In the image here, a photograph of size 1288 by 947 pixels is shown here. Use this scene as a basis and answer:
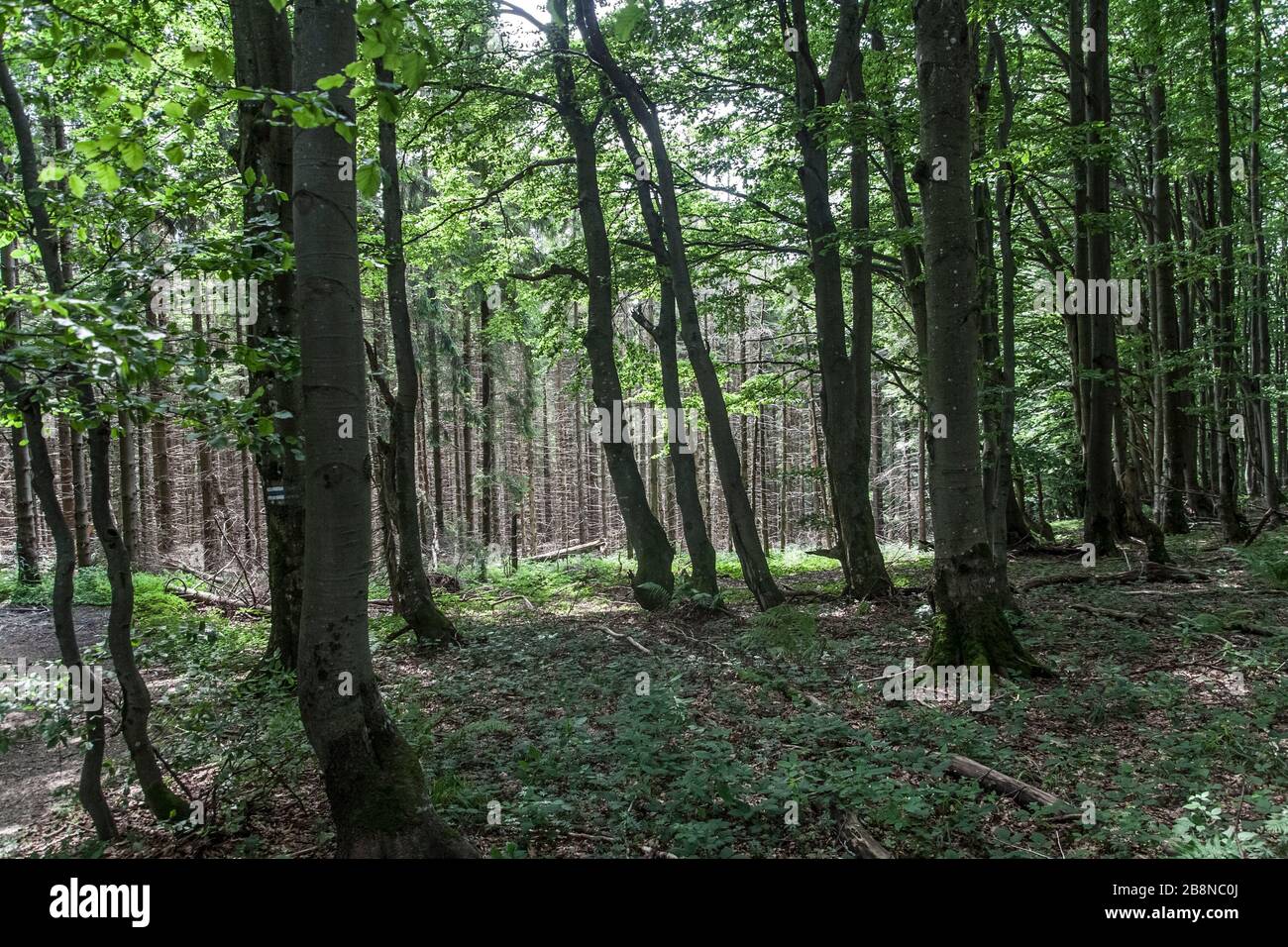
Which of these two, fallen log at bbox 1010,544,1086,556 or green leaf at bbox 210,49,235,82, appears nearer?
green leaf at bbox 210,49,235,82

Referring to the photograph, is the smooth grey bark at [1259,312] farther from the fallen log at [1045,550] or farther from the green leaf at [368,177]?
the green leaf at [368,177]

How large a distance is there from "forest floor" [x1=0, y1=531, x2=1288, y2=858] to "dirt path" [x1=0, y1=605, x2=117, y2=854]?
4 cm

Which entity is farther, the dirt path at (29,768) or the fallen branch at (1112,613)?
the fallen branch at (1112,613)

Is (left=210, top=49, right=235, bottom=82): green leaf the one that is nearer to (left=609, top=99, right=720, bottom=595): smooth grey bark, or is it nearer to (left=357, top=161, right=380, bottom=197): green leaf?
(left=357, top=161, right=380, bottom=197): green leaf

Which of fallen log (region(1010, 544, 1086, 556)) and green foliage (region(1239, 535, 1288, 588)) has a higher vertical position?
green foliage (region(1239, 535, 1288, 588))

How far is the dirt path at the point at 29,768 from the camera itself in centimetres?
581

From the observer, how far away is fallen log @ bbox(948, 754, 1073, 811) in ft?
14.7

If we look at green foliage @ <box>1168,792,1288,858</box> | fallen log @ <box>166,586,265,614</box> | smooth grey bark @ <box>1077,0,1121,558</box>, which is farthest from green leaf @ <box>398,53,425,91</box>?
fallen log @ <box>166,586,265,614</box>

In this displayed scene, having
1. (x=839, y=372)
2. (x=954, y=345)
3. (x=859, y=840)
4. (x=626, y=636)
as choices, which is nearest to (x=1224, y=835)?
(x=859, y=840)

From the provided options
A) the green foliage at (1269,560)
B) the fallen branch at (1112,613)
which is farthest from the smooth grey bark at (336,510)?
the green foliage at (1269,560)

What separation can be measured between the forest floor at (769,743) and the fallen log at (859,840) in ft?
0.15

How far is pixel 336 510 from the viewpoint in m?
3.85
